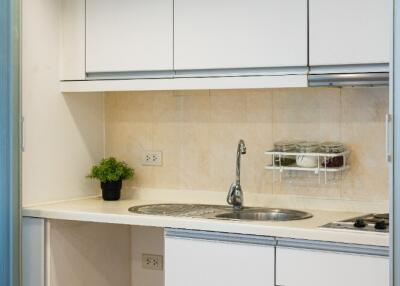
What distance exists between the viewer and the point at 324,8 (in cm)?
268

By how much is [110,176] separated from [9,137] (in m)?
0.59

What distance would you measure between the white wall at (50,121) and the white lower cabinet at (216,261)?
76cm

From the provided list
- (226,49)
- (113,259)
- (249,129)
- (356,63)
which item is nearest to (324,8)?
(356,63)

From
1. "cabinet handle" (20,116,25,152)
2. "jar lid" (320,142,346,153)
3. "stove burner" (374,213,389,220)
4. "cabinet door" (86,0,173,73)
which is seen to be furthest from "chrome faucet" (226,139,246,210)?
"cabinet handle" (20,116,25,152)

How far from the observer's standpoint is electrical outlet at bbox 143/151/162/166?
347cm

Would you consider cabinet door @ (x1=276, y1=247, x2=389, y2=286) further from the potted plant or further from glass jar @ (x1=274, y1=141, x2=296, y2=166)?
the potted plant

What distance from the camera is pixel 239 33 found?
2.85m

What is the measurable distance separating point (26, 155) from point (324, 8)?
57.8 inches

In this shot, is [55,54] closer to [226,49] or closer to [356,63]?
[226,49]

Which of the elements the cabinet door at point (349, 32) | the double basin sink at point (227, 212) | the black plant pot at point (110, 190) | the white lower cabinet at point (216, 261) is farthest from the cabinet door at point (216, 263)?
the cabinet door at point (349, 32)

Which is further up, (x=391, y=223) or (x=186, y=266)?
(x=391, y=223)

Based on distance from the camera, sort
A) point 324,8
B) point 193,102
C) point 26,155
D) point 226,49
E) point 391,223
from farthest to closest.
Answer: point 193,102
point 26,155
point 226,49
point 324,8
point 391,223

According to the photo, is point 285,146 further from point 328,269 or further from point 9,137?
point 9,137

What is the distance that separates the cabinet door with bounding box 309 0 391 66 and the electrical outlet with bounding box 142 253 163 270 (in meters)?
1.39
